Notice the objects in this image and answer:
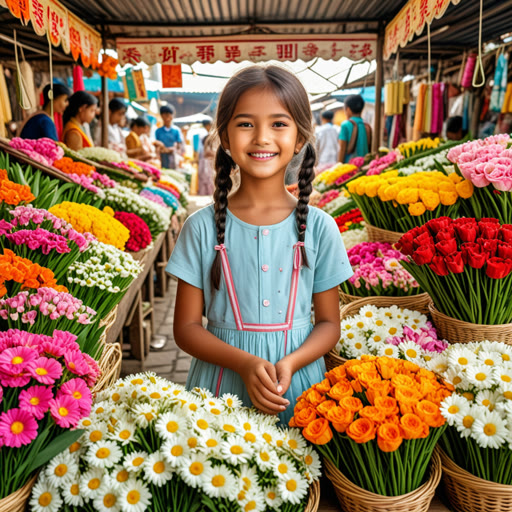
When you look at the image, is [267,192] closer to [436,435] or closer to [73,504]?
[436,435]

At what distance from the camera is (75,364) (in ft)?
4.05

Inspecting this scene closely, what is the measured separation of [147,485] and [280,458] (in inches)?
11.8

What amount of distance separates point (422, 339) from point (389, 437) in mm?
866

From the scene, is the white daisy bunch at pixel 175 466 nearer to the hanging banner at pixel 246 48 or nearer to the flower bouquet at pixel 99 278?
the flower bouquet at pixel 99 278

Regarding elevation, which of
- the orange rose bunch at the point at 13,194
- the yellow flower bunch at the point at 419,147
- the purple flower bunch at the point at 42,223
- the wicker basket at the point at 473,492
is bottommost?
the wicker basket at the point at 473,492

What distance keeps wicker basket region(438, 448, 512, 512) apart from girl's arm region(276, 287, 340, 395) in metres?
0.46

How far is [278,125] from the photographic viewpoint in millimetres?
1555

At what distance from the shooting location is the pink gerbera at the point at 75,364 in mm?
1223

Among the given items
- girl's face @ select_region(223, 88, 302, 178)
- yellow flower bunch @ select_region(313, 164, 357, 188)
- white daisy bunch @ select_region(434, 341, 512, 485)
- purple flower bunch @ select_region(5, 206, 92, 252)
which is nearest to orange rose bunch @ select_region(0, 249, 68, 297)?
purple flower bunch @ select_region(5, 206, 92, 252)

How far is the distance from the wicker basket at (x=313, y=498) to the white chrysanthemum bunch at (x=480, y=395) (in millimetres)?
351

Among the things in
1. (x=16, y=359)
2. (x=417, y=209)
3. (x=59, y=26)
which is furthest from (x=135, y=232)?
(x=59, y=26)

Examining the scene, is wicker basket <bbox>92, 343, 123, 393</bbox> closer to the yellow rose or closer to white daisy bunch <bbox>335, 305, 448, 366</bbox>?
white daisy bunch <bbox>335, 305, 448, 366</bbox>

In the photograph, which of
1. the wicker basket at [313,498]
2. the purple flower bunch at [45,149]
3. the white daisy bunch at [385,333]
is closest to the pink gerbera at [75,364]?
the wicker basket at [313,498]

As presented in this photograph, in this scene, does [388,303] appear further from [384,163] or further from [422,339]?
[384,163]
